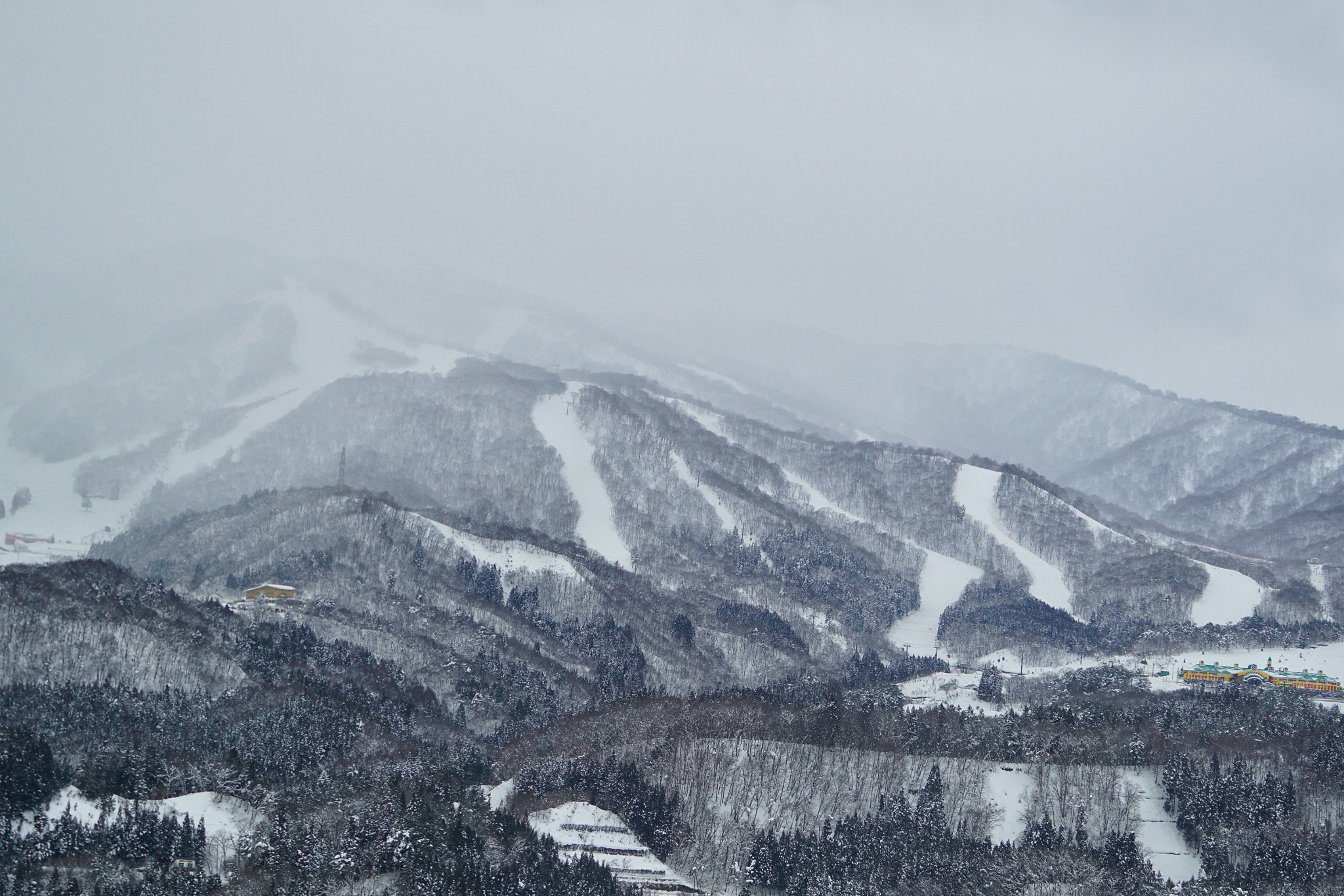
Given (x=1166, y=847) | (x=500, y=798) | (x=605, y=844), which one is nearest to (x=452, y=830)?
(x=605, y=844)

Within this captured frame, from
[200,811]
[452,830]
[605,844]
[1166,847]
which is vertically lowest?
[605,844]

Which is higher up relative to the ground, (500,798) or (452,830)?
(452,830)

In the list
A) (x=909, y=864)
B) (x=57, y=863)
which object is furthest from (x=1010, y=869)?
(x=57, y=863)

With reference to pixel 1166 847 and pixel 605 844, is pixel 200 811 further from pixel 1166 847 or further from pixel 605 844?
pixel 1166 847

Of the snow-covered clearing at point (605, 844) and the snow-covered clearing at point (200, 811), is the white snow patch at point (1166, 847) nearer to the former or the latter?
the snow-covered clearing at point (605, 844)

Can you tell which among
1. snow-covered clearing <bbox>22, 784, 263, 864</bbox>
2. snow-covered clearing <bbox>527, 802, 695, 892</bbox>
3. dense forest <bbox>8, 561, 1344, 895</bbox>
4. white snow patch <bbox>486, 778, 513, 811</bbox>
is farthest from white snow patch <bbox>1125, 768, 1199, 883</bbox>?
snow-covered clearing <bbox>22, 784, 263, 864</bbox>

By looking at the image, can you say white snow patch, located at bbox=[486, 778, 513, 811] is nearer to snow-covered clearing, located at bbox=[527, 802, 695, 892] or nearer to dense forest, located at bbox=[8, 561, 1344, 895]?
dense forest, located at bbox=[8, 561, 1344, 895]

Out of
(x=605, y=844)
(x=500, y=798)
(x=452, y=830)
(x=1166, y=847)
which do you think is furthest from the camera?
(x=500, y=798)

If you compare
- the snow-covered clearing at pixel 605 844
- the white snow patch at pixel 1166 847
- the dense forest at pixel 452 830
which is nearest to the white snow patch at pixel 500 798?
the dense forest at pixel 452 830
